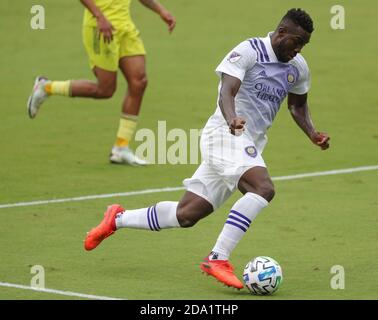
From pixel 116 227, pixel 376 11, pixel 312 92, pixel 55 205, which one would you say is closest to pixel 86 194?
pixel 55 205

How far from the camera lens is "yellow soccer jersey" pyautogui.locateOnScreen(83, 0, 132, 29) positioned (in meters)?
15.3

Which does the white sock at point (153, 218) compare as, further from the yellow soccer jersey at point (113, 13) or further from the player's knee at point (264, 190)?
the yellow soccer jersey at point (113, 13)

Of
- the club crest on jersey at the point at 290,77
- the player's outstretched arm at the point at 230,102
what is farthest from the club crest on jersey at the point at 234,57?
the club crest on jersey at the point at 290,77

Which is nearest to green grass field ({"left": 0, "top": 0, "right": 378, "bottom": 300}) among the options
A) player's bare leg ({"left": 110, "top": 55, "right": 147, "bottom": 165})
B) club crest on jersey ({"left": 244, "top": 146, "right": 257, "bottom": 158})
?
player's bare leg ({"left": 110, "top": 55, "right": 147, "bottom": 165})

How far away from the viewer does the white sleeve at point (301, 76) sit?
10578mm

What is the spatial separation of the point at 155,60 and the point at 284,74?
39.3 feet

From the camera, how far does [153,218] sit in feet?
34.6

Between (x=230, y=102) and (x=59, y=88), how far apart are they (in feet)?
19.3

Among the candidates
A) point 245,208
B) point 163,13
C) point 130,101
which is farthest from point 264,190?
point 163,13

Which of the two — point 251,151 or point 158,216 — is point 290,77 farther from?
point 158,216

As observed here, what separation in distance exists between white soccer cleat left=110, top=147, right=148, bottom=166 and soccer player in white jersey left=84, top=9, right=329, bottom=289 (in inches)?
183

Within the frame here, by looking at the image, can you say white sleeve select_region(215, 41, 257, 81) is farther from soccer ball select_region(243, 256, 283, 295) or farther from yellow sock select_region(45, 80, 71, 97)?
yellow sock select_region(45, 80, 71, 97)

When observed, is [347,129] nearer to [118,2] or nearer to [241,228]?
[118,2]

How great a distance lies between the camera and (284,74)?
34.2 ft
